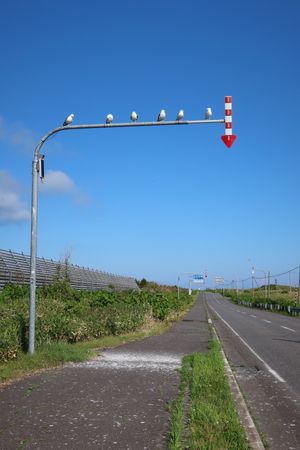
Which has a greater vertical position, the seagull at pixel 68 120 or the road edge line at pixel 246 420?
the seagull at pixel 68 120

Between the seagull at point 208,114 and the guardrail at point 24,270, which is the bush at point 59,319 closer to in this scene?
the guardrail at point 24,270

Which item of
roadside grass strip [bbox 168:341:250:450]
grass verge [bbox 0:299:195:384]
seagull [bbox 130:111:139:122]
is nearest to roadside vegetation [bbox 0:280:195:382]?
grass verge [bbox 0:299:195:384]

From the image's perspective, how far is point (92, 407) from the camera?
704 centimetres

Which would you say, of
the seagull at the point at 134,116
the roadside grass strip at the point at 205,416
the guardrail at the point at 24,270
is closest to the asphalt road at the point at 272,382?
the roadside grass strip at the point at 205,416

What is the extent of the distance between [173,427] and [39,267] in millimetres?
23991

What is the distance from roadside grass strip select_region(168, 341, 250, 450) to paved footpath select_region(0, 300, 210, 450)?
7.1 inches

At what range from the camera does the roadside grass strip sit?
5477mm

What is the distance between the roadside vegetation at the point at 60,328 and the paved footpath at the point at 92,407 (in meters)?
0.63

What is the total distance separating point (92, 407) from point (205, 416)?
163 cm

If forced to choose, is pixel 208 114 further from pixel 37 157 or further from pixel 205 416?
pixel 205 416

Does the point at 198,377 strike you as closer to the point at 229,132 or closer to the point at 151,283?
the point at 229,132

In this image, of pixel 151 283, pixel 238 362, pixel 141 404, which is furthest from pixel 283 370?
pixel 151 283

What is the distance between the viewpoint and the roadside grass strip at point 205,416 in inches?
216

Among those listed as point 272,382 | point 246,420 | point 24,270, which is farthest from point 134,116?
point 24,270
